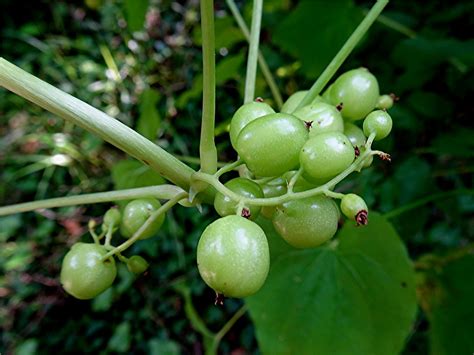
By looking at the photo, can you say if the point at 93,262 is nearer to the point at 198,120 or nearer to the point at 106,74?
the point at 198,120

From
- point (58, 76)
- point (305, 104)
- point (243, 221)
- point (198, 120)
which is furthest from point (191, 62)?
point (243, 221)

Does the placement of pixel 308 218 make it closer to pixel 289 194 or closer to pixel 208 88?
pixel 289 194

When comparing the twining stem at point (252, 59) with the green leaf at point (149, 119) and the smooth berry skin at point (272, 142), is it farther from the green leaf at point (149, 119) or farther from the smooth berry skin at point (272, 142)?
the green leaf at point (149, 119)

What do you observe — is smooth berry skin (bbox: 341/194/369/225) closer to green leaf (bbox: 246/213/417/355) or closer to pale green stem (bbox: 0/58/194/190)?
pale green stem (bbox: 0/58/194/190)

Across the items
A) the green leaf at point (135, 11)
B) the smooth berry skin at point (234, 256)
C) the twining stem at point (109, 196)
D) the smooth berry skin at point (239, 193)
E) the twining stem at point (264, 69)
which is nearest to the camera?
the smooth berry skin at point (234, 256)

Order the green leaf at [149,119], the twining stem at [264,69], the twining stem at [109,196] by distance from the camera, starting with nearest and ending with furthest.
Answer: the twining stem at [109,196] < the twining stem at [264,69] < the green leaf at [149,119]

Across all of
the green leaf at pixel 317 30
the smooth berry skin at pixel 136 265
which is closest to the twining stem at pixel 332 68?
the smooth berry skin at pixel 136 265

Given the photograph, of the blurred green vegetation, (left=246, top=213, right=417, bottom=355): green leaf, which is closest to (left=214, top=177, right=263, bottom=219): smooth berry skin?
(left=246, top=213, right=417, bottom=355): green leaf

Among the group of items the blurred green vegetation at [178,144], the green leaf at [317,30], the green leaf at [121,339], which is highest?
the green leaf at [317,30]
